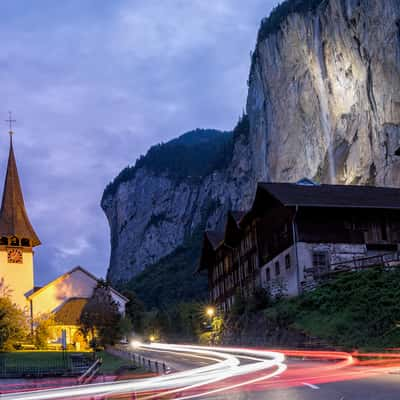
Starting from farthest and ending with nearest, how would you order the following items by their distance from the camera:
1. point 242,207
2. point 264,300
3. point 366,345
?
point 242,207, point 264,300, point 366,345

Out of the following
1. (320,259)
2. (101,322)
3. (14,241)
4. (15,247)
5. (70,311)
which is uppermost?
(14,241)

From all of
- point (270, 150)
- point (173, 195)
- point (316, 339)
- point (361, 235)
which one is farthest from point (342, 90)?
point (173, 195)

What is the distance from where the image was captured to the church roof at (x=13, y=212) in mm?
66750

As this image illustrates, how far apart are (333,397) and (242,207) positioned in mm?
121484

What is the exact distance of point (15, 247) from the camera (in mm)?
66125

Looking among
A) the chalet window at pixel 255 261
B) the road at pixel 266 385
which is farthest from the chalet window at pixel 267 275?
the road at pixel 266 385

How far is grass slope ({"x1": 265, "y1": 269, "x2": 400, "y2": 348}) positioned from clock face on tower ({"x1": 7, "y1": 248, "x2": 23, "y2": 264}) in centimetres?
3148

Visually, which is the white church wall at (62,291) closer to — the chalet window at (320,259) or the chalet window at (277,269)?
the chalet window at (277,269)

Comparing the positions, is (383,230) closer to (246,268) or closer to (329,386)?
(246,268)

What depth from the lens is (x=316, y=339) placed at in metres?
31.3

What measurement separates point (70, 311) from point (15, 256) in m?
7.81

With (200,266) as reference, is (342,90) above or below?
above

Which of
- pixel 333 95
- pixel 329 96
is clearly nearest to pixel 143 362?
pixel 333 95

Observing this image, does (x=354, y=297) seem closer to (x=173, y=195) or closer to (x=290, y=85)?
(x=290, y=85)
